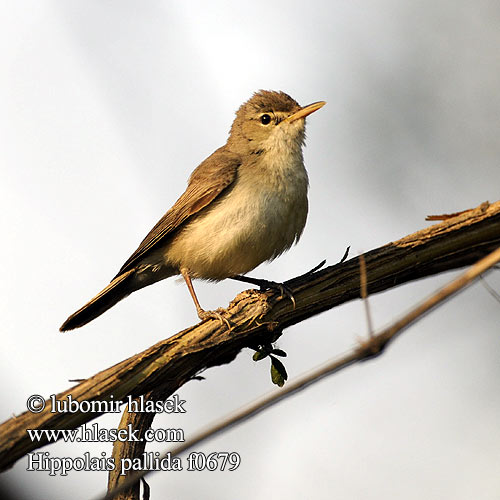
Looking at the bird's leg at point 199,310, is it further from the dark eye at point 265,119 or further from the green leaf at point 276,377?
the dark eye at point 265,119

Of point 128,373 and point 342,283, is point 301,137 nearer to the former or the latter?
point 342,283

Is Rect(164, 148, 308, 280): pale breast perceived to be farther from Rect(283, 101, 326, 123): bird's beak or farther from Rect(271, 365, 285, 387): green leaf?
Rect(271, 365, 285, 387): green leaf

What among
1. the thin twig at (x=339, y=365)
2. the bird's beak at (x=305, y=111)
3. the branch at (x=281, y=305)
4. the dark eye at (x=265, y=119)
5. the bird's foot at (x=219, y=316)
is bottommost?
the thin twig at (x=339, y=365)

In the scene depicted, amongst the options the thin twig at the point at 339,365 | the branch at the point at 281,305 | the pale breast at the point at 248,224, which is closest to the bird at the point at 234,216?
the pale breast at the point at 248,224

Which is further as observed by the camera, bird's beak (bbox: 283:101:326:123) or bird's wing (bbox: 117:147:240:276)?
bird's beak (bbox: 283:101:326:123)

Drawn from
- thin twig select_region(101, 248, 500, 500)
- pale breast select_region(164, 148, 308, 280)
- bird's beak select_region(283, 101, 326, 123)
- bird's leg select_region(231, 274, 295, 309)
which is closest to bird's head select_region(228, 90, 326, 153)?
bird's beak select_region(283, 101, 326, 123)

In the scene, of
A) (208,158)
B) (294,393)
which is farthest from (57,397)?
(208,158)
